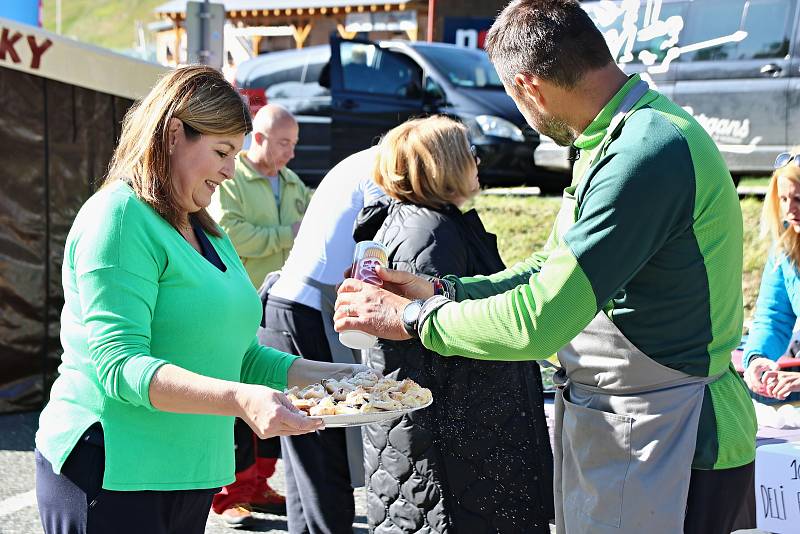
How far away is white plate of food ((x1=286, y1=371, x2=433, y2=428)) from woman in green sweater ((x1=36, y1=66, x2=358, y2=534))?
16 centimetres

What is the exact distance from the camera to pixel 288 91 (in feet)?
42.6

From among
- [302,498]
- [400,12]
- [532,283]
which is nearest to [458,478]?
[302,498]

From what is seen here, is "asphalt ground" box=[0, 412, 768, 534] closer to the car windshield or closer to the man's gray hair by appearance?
the man's gray hair

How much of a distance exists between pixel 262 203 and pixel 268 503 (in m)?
1.61

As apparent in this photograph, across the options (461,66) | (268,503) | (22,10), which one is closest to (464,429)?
(268,503)

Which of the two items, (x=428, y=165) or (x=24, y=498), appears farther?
(x=24, y=498)

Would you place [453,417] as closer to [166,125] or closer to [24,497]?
[166,125]

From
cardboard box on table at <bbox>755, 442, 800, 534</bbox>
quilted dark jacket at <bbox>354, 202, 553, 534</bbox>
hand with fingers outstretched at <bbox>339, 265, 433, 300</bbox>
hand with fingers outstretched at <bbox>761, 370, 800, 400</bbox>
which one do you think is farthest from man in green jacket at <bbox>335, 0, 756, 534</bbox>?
hand with fingers outstretched at <bbox>761, 370, 800, 400</bbox>

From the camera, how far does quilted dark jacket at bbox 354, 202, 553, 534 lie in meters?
3.14

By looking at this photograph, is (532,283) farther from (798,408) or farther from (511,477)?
(798,408)

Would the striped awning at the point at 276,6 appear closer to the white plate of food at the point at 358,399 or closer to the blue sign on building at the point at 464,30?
the blue sign on building at the point at 464,30

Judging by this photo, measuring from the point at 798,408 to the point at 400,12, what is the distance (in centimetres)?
2373

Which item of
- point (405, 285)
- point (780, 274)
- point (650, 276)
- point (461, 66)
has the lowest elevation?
point (780, 274)

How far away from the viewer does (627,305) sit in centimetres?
208
